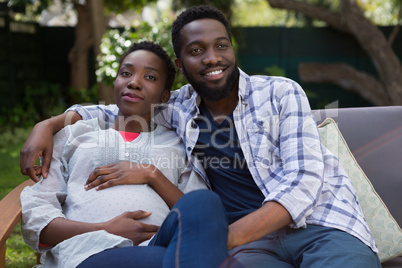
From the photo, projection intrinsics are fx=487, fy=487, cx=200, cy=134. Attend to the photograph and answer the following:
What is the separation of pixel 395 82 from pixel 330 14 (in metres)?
1.95

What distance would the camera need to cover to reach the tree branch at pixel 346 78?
970 cm

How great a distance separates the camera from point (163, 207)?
2.63 meters

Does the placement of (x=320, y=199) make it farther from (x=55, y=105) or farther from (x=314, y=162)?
(x=55, y=105)

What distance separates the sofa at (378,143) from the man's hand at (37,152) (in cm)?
159

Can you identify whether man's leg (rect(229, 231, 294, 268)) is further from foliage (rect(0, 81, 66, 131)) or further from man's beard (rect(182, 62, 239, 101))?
foliage (rect(0, 81, 66, 131))

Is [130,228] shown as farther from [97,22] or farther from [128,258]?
[97,22]

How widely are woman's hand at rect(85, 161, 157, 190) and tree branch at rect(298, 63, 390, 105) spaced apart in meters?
7.91

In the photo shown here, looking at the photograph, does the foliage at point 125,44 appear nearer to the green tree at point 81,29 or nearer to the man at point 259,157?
the man at point 259,157

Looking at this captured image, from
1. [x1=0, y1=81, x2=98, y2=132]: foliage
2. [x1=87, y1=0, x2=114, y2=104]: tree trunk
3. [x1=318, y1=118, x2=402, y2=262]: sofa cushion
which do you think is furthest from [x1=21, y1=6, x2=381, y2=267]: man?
[x1=0, y1=81, x2=98, y2=132]: foliage

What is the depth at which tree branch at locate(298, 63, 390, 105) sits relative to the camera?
9.70m

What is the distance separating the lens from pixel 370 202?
8.69 feet

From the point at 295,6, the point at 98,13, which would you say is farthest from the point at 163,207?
the point at 295,6

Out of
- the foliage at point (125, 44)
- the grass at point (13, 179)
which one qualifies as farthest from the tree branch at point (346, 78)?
the grass at point (13, 179)

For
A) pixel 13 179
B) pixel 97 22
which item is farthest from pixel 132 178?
pixel 97 22
